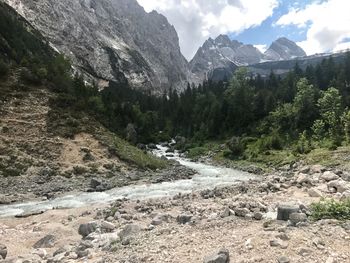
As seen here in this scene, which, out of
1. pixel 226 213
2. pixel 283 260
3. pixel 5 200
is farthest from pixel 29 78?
pixel 283 260

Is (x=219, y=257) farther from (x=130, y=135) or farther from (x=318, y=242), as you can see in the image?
(x=130, y=135)

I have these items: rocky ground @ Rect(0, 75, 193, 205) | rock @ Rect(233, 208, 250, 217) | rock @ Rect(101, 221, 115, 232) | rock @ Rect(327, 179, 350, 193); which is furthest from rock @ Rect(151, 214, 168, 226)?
rocky ground @ Rect(0, 75, 193, 205)

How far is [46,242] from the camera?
21062mm

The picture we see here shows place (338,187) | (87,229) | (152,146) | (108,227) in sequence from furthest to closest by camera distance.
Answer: (152,146), (338,187), (87,229), (108,227)

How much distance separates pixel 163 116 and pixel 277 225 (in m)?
153

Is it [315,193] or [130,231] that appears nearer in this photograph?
[130,231]

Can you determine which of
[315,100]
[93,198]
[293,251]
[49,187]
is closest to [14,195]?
[49,187]

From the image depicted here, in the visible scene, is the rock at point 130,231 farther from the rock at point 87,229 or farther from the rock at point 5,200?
the rock at point 5,200

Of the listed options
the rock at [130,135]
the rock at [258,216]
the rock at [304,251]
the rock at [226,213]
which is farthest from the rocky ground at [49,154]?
the rock at [304,251]

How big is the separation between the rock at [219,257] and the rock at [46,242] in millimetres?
10511

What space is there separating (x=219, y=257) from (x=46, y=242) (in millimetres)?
11499

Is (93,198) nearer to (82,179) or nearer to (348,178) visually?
(82,179)

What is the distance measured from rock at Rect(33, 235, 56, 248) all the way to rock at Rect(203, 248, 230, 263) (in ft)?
34.5

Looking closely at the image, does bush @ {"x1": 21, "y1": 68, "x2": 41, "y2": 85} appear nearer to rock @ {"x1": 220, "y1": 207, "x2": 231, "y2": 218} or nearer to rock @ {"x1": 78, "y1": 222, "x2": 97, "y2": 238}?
rock @ {"x1": 78, "y1": 222, "x2": 97, "y2": 238}
